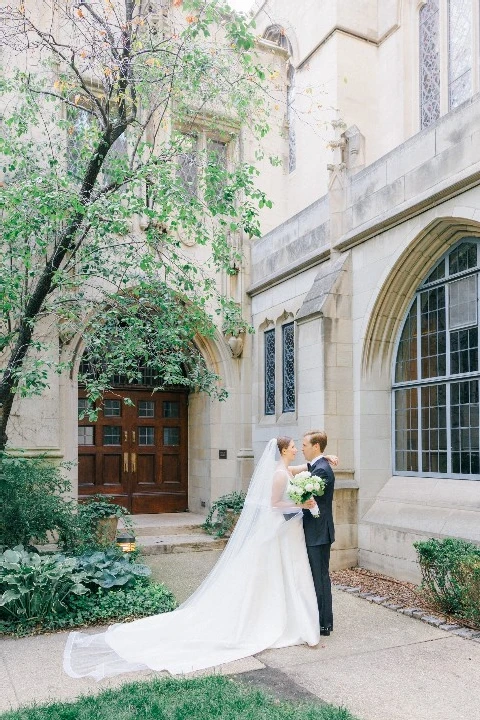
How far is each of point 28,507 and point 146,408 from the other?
505 centimetres

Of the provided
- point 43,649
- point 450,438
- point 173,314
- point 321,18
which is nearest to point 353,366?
point 450,438

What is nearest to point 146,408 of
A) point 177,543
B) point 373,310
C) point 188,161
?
point 177,543

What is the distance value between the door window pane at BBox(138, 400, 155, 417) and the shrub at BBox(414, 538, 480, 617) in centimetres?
695

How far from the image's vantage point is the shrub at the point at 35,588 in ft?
20.0

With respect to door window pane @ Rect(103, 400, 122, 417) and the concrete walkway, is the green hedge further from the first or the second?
door window pane @ Rect(103, 400, 122, 417)

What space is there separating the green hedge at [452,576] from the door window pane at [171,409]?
22.8ft

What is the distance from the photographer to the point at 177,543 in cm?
1000

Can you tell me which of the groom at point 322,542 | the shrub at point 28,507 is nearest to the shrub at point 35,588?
the shrub at point 28,507

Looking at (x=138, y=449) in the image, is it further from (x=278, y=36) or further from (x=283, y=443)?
(x=278, y=36)

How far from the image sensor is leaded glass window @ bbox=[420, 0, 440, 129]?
12031 mm

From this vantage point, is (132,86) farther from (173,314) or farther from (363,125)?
(363,125)

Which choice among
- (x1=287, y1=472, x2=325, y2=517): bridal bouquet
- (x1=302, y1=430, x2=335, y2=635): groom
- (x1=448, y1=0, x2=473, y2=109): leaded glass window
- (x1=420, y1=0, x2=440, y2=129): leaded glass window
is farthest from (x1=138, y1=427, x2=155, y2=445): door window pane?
(x1=448, y1=0, x2=473, y2=109): leaded glass window

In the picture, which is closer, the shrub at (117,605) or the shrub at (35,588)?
the shrub at (35,588)

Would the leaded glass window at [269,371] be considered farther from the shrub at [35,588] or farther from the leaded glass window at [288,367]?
the shrub at [35,588]
